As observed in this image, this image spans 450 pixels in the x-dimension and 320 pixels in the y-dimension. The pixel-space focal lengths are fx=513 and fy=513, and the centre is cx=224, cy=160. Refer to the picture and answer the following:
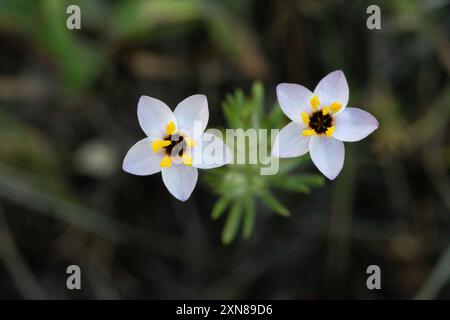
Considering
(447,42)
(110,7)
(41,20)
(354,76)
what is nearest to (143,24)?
(110,7)

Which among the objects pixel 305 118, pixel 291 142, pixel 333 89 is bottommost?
pixel 291 142

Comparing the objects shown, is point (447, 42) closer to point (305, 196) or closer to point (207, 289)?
point (305, 196)

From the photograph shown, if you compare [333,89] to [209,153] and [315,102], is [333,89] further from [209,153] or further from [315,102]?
[209,153]

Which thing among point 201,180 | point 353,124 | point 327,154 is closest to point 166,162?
point 327,154

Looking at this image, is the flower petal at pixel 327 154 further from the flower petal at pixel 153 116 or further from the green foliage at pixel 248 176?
the flower petal at pixel 153 116

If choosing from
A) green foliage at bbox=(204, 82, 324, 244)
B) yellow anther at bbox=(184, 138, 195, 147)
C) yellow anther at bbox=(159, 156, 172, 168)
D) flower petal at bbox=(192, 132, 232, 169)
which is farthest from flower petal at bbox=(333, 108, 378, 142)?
yellow anther at bbox=(159, 156, 172, 168)

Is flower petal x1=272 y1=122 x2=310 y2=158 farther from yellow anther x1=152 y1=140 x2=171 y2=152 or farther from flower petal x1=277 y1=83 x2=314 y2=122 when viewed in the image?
yellow anther x1=152 y1=140 x2=171 y2=152
